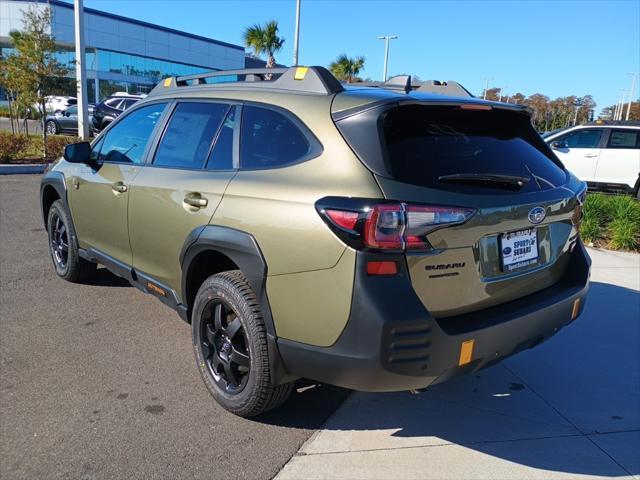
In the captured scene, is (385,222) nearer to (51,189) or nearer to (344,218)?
(344,218)

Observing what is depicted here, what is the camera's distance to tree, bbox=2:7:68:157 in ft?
44.5

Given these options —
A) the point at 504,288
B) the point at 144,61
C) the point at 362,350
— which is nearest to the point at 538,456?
the point at 504,288

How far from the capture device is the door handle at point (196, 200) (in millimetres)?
3033

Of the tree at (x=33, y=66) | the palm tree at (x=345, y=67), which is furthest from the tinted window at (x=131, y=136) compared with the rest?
the palm tree at (x=345, y=67)

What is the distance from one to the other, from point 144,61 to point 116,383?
1996 inches

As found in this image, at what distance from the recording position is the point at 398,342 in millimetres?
2229

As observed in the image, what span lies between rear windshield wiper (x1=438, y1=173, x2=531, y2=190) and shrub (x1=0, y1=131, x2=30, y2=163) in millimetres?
13797

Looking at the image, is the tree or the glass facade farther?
the glass facade

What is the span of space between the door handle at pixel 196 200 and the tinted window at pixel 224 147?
0.66 feet

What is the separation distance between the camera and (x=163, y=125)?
375 centimetres

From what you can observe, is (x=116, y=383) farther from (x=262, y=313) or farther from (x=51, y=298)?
(x=51, y=298)

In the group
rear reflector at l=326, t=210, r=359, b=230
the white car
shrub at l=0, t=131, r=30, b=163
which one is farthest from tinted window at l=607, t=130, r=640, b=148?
shrub at l=0, t=131, r=30, b=163

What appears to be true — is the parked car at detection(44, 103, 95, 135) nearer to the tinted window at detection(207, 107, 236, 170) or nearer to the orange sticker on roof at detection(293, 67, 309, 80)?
the tinted window at detection(207, 107, 236, 170)

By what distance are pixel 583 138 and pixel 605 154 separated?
2.20ft
